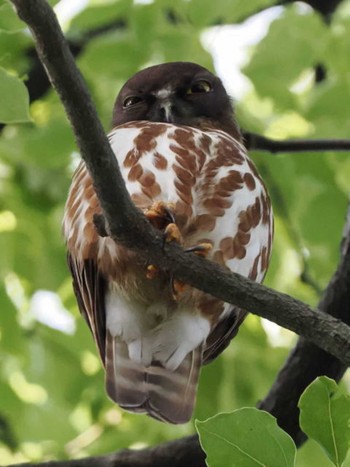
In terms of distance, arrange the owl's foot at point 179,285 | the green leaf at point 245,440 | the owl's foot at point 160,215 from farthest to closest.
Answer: the owl's foot at point 179,285, the owl's foot at point 160,215, the green leaf at point 245,440

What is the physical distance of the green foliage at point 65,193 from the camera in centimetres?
540

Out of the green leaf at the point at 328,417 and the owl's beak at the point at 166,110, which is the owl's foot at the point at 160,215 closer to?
the green leaf at the point at 328,417

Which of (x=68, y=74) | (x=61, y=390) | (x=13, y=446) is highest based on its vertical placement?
(x=68, y=74)

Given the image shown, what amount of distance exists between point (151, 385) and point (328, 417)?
1320mm

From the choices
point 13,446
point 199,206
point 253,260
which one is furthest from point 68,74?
point 13,446

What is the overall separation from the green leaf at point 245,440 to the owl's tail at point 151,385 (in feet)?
3.87

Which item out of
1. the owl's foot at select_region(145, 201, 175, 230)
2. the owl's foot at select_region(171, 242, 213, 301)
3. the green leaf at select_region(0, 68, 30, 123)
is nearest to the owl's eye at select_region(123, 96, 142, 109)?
the owl's foot at select_region(171, 242, 213, 301)

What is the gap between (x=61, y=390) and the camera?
602cm

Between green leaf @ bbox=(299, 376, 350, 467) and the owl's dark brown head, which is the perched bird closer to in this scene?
the owl's dark brown head

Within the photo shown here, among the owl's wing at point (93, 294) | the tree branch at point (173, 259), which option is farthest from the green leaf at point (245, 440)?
the owl's wing at point (93, 294)

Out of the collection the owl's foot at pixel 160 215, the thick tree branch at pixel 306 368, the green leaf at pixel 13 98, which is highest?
the green leaf at pixel 13 98

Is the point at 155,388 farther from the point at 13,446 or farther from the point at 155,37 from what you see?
the point at 13,446

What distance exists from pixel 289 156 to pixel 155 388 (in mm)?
1984

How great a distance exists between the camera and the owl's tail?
3762 mm
